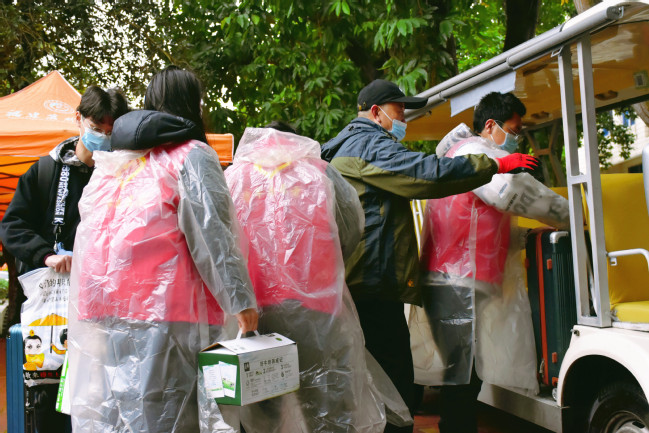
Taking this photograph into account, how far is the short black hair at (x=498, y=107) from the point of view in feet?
11.8

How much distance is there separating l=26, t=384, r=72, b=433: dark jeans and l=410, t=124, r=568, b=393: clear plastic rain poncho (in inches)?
71.9

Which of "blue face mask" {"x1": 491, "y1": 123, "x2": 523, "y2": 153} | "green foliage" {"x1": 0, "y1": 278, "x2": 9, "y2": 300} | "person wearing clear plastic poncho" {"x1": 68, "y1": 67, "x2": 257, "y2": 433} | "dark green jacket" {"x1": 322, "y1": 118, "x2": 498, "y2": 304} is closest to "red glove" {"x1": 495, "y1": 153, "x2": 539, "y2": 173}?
"dark green jacket" {"x1": 322, "y1": 118, "x2": 498, "y2": 304}

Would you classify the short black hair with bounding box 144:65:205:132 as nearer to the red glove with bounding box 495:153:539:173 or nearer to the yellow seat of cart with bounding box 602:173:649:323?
the red glove with bounding box 495:153:539:173

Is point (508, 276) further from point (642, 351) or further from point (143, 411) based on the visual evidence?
point (143, 411)

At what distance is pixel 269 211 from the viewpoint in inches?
105

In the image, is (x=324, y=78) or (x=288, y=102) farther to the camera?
(x=288, y=102)

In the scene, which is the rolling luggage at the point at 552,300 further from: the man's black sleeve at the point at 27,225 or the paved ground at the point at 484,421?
the man's black sleeve at the point at 27,225

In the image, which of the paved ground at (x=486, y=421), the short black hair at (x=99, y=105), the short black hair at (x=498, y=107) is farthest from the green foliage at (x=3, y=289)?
the short black hair at (x=498, y=107)

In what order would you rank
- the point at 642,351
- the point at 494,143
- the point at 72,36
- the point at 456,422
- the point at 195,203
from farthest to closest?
the point at 72,36 → the point at 494,143 → the point at 456,422 → the point at 642,351 → the point at 195,203

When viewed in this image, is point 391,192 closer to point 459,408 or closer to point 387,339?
point 387,339

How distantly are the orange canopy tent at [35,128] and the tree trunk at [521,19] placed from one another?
3.64 metres

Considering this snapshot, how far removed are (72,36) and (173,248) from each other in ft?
33.8

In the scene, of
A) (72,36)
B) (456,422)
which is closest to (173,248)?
(456,422)

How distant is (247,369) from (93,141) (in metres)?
1.48
